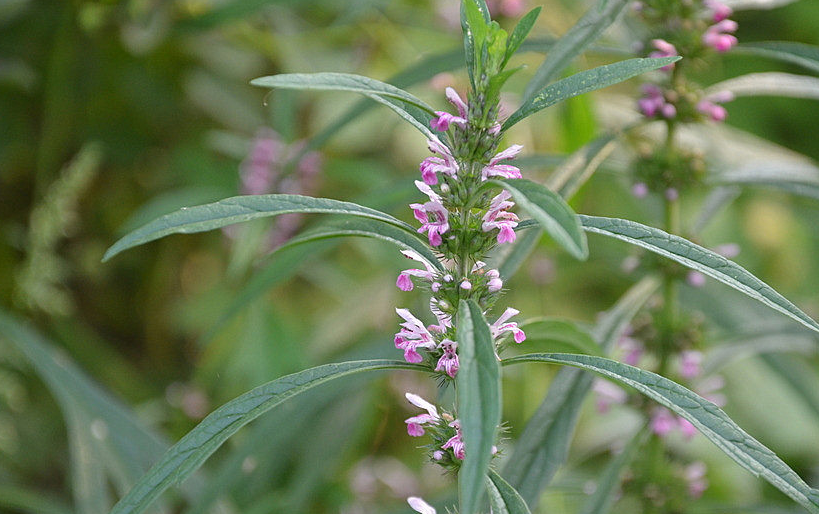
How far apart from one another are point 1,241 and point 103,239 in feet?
0.68

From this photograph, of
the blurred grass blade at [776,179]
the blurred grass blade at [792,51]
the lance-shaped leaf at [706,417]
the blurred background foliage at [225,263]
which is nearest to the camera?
the lance-shaped leaf at [706,417]

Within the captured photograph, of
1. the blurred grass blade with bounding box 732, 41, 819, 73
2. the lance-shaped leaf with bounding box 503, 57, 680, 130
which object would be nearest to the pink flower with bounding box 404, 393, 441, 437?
the lance-shaped leaf with bounding box 503, 57, 680, 130

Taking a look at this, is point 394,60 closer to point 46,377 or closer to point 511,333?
point 46,377

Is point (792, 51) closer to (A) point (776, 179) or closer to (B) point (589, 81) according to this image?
(A) point (776, 179)

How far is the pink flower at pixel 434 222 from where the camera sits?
1.90 feet

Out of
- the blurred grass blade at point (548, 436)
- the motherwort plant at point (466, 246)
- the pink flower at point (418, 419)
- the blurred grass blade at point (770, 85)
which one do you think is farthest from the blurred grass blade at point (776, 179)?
the pink flower at point (418, 419)

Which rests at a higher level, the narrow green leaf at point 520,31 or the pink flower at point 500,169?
the narrow green leaf at point 520,31

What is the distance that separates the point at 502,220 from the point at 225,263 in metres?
1.41

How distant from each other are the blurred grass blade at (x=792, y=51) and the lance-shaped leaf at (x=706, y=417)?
42 cm

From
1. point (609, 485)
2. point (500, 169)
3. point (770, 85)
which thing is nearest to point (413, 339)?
point (500, 169)

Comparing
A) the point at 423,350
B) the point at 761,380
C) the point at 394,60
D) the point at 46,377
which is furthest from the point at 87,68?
the point at 761,380

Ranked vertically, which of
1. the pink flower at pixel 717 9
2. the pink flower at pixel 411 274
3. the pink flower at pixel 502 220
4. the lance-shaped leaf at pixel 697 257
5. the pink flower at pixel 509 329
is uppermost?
the pink flower at pixel 717 9

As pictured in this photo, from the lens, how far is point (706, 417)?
545mm

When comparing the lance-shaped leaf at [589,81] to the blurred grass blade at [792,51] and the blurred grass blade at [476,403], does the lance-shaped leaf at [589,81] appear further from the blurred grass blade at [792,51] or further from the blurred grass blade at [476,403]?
the blurred grass blade at [792,51]
